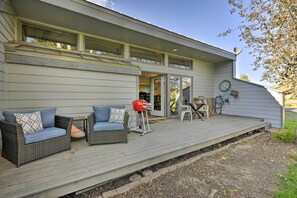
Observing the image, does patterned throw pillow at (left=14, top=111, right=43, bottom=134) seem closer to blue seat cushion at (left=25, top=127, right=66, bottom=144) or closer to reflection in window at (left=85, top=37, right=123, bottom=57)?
blue seat cushion at (left=25, top=127, right=66, bottom=144)

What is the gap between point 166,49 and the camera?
5.61m

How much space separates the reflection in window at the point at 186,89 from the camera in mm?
6655

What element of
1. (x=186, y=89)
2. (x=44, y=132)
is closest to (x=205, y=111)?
(x=186, y=89)

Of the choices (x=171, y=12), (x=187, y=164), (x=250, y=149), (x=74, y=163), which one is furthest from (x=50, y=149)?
(x=171, y=12)

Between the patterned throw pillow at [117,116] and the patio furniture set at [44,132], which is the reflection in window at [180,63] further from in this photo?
the patio furniture set at [44,132]

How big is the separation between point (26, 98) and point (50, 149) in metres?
1.50

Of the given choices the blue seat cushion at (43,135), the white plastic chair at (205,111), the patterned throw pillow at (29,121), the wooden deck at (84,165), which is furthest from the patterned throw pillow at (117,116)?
the white plastic chair at (205,111)

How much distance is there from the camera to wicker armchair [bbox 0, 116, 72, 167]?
2014 mm

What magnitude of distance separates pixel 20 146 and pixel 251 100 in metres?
7.80

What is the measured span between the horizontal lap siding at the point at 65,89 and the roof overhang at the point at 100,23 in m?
1.24

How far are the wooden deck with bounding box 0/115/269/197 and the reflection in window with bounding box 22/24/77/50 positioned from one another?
280 cm

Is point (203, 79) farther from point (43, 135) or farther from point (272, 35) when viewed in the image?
point (43, 135)

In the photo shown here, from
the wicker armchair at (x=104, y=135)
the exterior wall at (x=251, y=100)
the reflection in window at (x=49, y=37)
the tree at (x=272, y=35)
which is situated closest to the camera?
the wicker armchair at (x=104, y=135)

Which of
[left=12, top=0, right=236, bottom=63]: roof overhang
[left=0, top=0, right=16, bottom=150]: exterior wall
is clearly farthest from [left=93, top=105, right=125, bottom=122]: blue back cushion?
[left=12, top=0, right=236, bottom=63]: roof overhang
